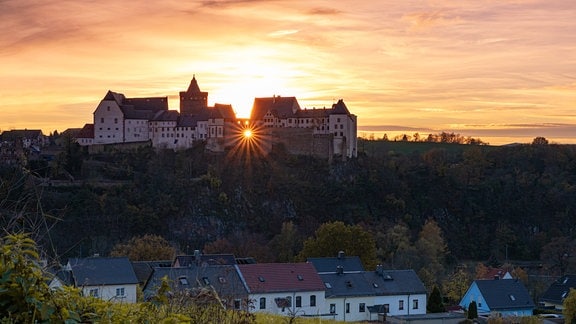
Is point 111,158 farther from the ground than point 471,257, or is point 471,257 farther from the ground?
point 111,158

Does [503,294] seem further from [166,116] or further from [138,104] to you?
[138,104]

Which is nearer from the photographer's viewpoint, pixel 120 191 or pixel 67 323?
pixel 67 323

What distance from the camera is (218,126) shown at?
2886 inches

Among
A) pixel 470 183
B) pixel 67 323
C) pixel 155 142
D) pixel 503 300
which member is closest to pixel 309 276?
pixel 503 300

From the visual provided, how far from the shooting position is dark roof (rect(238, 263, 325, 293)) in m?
29.7

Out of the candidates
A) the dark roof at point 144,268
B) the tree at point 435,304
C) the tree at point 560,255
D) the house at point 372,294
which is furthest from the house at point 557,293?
the dark roof at point 144,268

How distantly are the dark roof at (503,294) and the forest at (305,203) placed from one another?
41.4ft

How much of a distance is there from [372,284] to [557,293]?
12.7 meters

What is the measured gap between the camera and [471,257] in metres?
72.4

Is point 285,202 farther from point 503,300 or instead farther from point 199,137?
point 503,300

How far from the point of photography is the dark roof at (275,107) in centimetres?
7494

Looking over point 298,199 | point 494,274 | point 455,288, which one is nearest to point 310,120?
point 298,199

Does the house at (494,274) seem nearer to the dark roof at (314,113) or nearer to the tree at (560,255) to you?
the tree at (560,255)

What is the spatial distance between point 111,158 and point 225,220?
11088 mm
